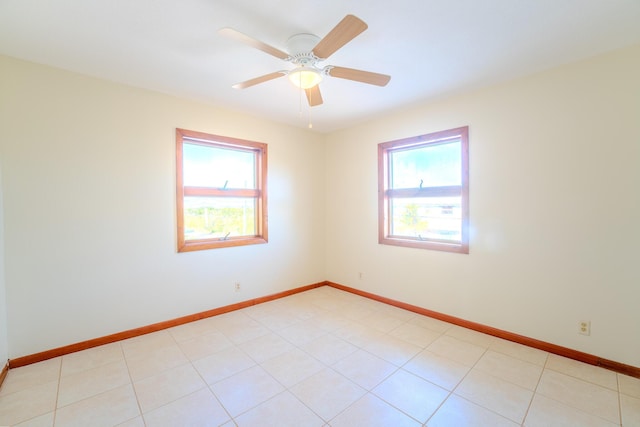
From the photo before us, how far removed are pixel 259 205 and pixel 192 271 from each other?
4.02ft

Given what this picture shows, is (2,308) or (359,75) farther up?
(359,75)

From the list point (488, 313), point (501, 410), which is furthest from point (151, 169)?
point (488, 313)

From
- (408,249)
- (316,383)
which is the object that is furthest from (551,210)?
(316,383)

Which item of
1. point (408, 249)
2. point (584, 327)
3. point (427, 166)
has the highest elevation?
point (427, 166)

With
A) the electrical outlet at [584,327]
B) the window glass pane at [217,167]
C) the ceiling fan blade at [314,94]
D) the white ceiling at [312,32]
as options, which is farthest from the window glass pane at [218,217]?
the electrical outlet at [584,327]

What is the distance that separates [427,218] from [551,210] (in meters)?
1.20

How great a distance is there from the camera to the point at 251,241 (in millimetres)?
3660

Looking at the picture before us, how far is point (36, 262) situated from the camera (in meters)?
2.30

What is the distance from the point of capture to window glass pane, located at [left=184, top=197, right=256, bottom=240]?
3242 mm

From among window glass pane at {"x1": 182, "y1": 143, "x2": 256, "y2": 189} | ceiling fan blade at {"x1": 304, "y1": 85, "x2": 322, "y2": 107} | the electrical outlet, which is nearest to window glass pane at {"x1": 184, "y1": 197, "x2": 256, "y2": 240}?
window glass pane at {"x1": 182, "y1": 143, "x2": 256, "y2": 189}

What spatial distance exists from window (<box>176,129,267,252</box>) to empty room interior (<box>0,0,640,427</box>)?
3 cm

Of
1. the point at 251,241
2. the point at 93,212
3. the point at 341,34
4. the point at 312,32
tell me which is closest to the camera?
the point at 341,34

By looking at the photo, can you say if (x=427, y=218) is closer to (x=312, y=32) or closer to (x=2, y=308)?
(x=312, y=32)

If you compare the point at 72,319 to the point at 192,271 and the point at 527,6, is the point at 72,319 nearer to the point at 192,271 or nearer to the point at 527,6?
the point at 192,271
